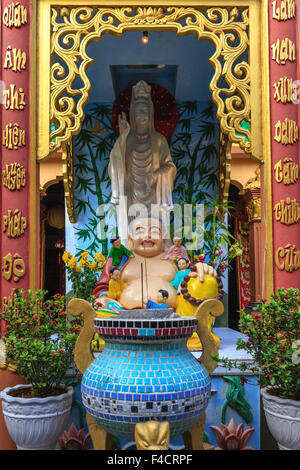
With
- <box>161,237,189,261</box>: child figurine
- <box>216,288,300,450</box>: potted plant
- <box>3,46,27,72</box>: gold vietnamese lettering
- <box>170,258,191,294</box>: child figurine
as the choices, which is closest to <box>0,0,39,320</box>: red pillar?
<box>3,46,27,72</box>: gold vietnamese lettering

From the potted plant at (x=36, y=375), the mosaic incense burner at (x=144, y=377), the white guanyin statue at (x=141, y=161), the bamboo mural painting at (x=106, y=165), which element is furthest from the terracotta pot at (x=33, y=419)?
the bamboo mural painting at (x=106, y=165)

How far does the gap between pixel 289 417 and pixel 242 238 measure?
478 centimetres

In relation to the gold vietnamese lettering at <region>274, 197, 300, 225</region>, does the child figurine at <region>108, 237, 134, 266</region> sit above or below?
below

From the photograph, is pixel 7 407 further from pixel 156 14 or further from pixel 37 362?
pixel 156 14

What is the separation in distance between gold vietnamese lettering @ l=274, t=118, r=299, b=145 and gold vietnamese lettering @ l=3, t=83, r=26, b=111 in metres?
1.91

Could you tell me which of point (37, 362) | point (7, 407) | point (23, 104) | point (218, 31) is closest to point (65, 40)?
point (23, 104)

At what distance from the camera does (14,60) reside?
10.8 ft

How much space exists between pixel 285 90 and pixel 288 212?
3.01 feet

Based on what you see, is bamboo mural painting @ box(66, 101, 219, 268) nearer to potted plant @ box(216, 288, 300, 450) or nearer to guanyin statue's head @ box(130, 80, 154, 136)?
guanyin statue's head @ box(130, 80, 154, 136)

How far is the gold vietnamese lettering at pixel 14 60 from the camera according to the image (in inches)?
130

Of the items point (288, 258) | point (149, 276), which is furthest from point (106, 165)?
point (288, 258)

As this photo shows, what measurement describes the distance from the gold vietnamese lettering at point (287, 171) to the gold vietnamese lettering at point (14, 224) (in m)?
1.90

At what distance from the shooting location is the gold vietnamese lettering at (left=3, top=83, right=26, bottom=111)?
3.27m

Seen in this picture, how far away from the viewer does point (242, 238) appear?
23.2 ft
